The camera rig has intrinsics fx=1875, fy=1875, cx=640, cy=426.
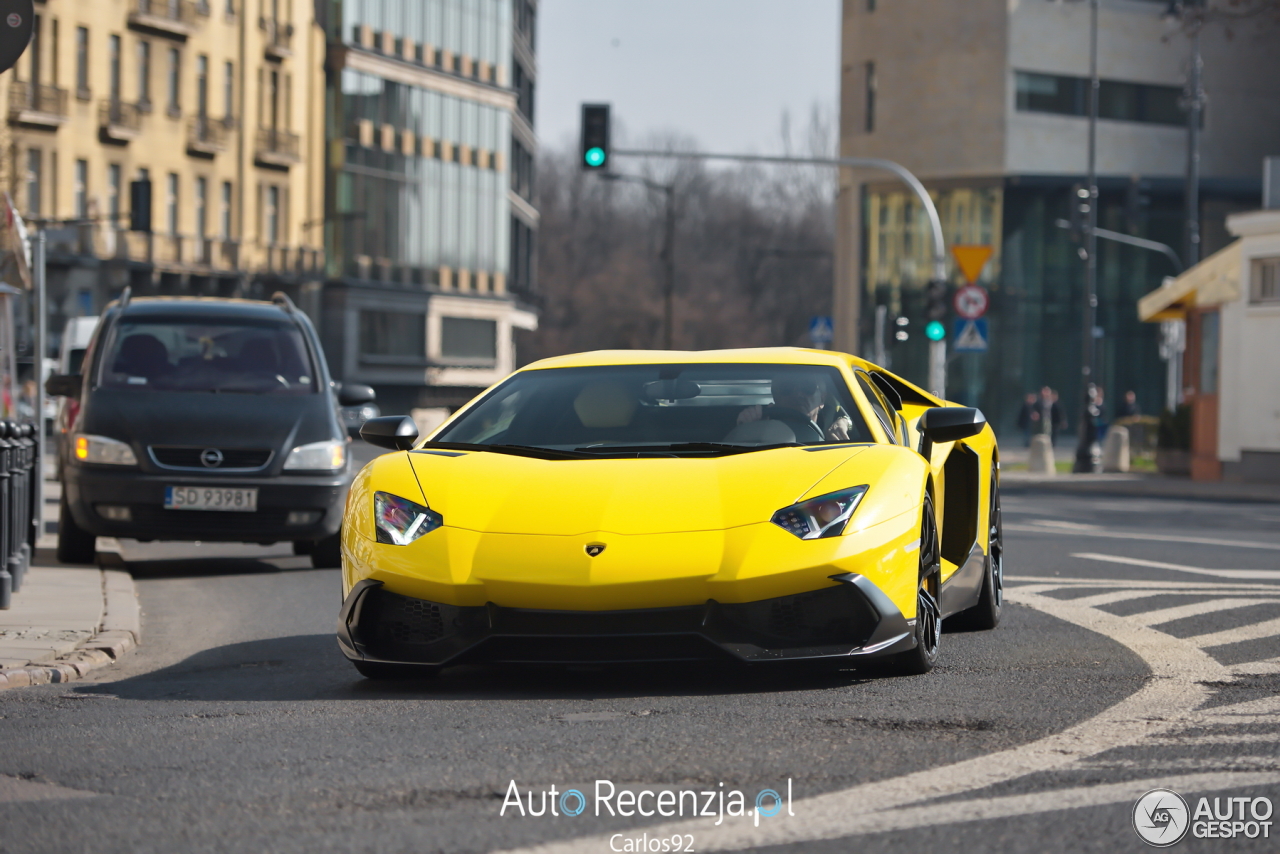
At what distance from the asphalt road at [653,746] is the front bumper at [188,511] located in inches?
142

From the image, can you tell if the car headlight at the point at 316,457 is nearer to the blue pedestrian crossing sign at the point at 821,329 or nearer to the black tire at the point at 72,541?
the black tire at the point at 72,541

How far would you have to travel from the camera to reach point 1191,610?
961 cm

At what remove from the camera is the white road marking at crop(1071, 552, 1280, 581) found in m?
11.9

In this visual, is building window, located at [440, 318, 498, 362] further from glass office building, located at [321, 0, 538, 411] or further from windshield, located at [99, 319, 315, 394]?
windshield, located at [99, 319, 315, 394]

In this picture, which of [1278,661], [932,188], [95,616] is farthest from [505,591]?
[932,188]

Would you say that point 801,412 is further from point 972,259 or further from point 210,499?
point 972,259

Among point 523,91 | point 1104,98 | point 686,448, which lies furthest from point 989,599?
point 523,91

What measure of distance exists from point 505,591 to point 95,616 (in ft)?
13.6

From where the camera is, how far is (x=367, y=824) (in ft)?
14.4

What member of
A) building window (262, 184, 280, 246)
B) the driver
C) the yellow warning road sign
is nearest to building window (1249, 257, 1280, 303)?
the yellow warning road sign

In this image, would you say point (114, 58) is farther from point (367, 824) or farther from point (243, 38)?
point (367, 824)

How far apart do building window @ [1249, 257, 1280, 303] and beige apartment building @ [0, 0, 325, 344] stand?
31.2 meters

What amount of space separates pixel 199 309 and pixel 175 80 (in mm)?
50893

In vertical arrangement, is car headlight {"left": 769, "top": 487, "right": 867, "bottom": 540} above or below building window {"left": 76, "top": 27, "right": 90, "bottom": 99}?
below
